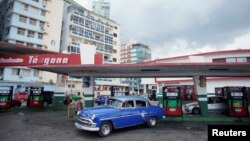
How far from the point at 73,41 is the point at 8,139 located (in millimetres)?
40714

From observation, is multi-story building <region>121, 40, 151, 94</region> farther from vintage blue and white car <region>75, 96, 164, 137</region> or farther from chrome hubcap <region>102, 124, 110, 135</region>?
chrome hubcap <region>102, 124, 110, 135</region>

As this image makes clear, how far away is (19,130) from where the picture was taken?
1048 centimetres

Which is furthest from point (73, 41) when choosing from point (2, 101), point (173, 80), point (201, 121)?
point (201, 121)

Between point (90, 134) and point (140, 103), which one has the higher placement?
point (140, 103)

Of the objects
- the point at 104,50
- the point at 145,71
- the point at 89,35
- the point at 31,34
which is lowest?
the point at 145,71

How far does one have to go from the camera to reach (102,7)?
9738cm

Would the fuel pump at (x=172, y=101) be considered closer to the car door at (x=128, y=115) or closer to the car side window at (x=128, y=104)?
A: the car door at (x=128, y=115)

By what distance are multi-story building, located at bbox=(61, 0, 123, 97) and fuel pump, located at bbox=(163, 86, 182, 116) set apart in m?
30.2

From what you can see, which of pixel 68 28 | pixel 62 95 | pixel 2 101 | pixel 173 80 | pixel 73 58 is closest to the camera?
pixel 73 58

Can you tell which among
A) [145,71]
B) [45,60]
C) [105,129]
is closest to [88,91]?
[45,60]

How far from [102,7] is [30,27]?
211 feet

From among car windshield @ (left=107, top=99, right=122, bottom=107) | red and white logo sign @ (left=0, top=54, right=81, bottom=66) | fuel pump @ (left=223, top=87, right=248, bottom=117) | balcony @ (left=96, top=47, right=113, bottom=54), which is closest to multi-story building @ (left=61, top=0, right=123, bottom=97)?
balcony @ (left=96, top=47, right=113, bottom=54)

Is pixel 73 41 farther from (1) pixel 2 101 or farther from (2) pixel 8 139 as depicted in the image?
(2) pixel 8 139

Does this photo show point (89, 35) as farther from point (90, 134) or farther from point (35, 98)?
point (90, 134)
